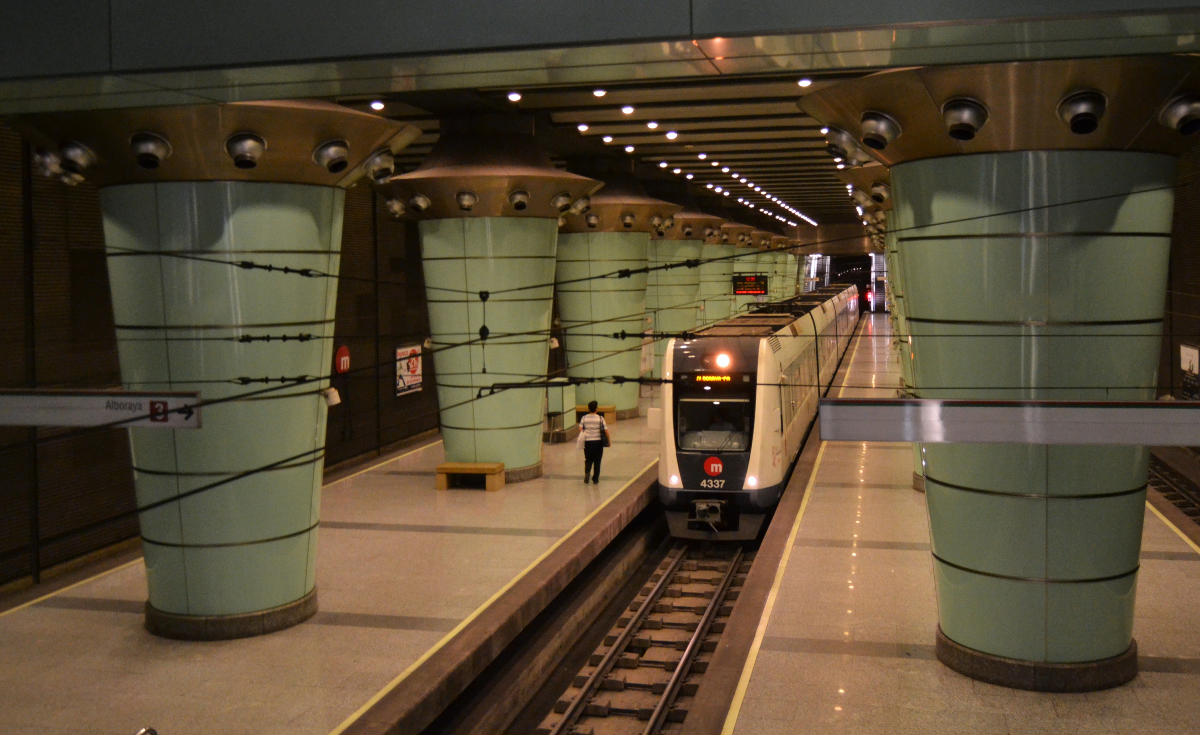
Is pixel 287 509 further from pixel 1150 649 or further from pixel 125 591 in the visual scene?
pixel 1150 649

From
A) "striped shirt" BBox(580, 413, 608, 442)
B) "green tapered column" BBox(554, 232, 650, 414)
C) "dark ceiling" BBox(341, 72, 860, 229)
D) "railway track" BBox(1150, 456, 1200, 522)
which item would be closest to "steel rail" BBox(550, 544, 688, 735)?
"striped shirt" BBox(580, 413, 608, 442)

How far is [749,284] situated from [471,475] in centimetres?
2604

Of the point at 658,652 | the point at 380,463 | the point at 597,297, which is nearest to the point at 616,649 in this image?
the point at 658,652

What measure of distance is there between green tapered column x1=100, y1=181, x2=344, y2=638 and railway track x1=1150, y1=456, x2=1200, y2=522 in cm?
1159

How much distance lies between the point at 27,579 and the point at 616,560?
737 cm

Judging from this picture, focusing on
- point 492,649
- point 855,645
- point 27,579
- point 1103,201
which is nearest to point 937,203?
point 1103,201

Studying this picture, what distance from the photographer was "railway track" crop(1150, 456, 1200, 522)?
15906 millimetres

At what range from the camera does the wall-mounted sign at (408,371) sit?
21.8 metres

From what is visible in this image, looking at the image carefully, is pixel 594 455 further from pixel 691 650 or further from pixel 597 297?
pixel 597 297

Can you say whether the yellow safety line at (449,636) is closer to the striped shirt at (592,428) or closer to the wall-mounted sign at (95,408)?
the striped shirt at (592,428)

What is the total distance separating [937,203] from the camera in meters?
8.69

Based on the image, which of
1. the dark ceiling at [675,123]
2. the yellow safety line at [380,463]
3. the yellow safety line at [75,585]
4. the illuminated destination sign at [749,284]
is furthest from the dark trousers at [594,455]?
the illuminated destination sign at [749,284]

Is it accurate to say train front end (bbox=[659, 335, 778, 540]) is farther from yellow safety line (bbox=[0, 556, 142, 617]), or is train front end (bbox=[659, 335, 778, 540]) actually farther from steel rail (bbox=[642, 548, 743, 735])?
yellow safety line (bbox=[0, 556, 142, 617])

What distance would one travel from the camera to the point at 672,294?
31609mm
